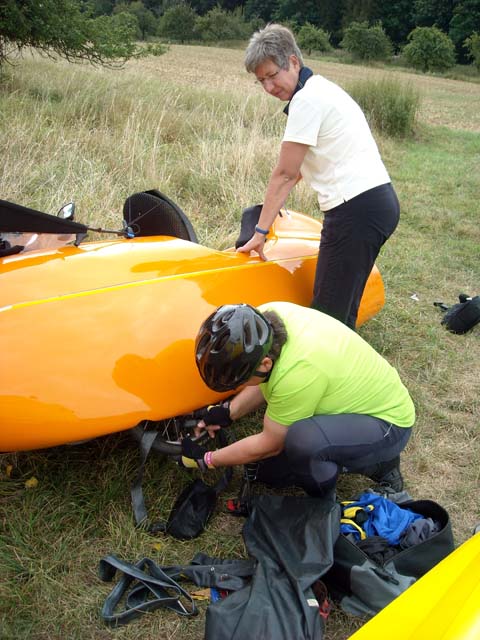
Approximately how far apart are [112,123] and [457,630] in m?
7.21

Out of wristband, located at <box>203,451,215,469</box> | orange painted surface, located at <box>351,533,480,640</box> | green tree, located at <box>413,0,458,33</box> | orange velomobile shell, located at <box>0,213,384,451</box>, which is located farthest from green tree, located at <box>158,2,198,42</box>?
orange painted surface, located at <box>351,533,480,640</box>

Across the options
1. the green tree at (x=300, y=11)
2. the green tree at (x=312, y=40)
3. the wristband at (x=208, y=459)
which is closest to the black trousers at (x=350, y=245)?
the wristband at (x=208, y=459)

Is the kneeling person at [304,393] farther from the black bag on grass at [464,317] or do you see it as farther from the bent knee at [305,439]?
the black bag on grass at [464,317]

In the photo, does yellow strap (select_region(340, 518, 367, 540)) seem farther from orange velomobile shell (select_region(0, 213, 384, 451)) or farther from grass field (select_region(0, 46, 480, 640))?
orange velomobile shell (select_region(0, 213, 384, 451))

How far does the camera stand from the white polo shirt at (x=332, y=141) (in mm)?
2799

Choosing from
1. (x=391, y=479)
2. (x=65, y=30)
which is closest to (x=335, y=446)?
(x=391, y=479)

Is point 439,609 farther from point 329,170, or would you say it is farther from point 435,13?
point 435,13

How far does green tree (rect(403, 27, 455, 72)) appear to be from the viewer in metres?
39.7

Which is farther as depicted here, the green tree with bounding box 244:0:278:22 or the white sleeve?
the green tree with bounding box 244:0:278:22

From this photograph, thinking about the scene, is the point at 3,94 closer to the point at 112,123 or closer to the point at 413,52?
the point at 112,123

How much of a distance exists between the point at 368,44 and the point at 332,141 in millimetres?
48123

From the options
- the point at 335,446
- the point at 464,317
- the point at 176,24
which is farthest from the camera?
the point at 176,24

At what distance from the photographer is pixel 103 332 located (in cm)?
239

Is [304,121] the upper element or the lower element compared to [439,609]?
upper
